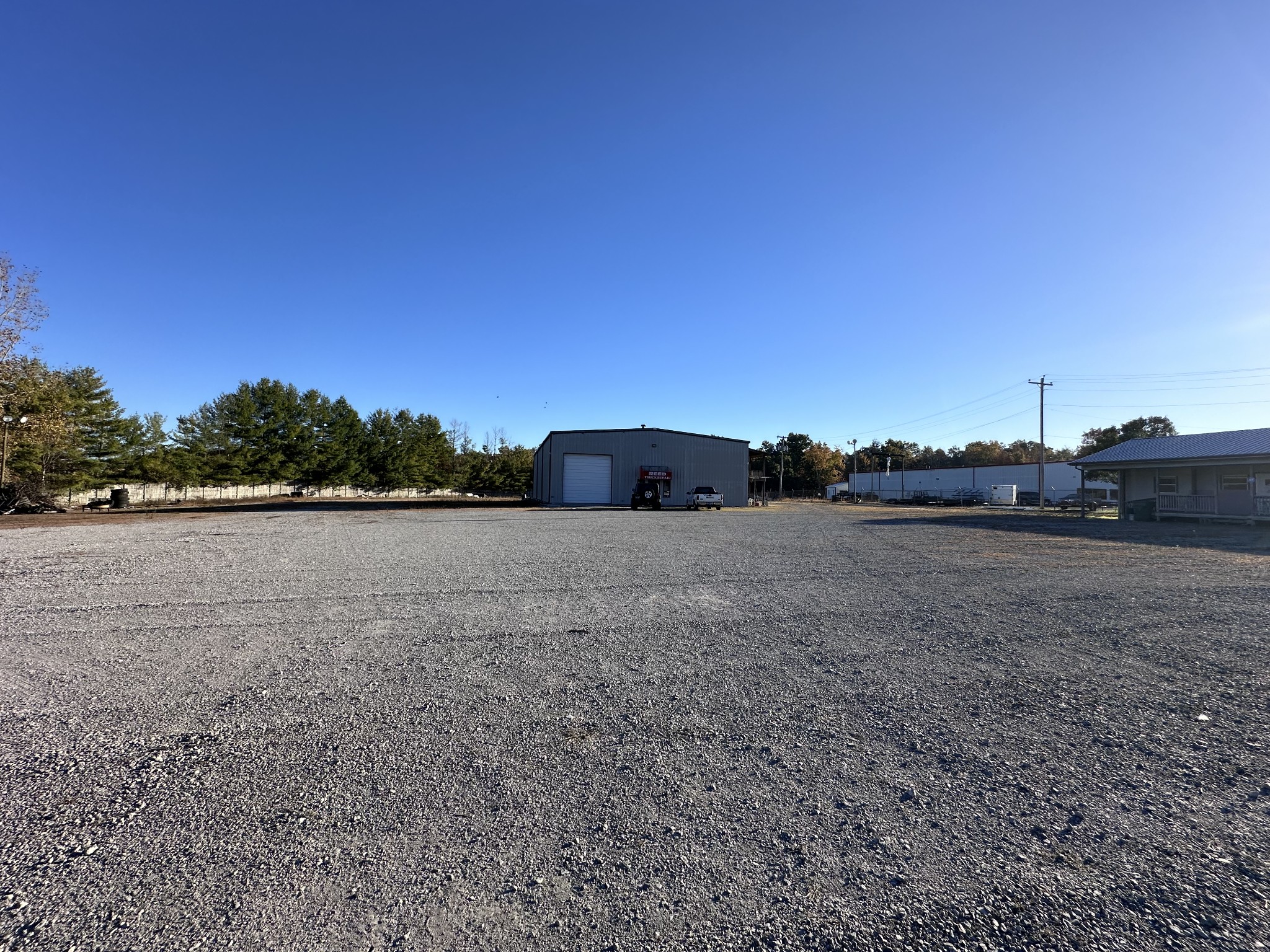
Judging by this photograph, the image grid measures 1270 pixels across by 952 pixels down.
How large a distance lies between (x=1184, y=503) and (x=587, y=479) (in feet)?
98.1

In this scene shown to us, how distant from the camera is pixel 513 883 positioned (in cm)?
208

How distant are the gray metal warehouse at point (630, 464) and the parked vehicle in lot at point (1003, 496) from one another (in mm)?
27289

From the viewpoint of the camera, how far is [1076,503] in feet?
155

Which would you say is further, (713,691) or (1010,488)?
(1010,488)

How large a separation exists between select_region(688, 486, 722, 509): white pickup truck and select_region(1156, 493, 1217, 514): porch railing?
21.1 metres

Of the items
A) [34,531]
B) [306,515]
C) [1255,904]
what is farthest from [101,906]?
[306,515]

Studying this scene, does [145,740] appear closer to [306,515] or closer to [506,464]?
[306,515]

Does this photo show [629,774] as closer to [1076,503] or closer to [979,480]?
[1076,503]

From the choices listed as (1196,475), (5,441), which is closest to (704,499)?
(1196,475)

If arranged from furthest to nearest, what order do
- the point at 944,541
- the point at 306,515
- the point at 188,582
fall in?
1. the point at 306,515
2. the point at 944,541
3. the point at 188,582

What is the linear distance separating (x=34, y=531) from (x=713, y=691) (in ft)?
69.5

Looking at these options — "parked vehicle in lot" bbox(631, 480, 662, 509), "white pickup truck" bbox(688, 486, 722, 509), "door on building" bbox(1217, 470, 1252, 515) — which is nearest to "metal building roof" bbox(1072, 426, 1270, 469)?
"door on building" bbox(1217, 470, 1252, 515)

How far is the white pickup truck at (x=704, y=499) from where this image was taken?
36719mm

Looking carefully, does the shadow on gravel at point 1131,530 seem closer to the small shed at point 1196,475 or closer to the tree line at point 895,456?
the small shed at point 1196,475
